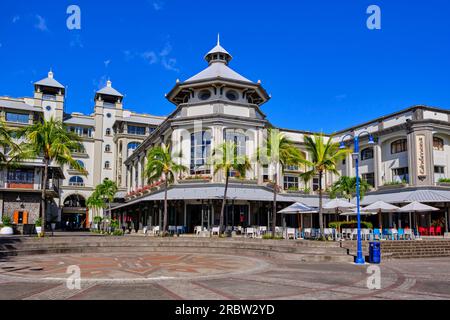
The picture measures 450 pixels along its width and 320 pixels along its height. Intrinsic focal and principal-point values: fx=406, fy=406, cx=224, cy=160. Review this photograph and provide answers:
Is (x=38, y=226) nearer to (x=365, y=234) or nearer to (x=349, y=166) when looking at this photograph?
(x=365, y=234)

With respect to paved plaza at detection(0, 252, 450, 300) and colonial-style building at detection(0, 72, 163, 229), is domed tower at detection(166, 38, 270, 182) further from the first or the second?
colonial-style building at detection(0, 72, 163, 229)

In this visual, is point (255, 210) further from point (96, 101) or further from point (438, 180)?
point (96, 101)

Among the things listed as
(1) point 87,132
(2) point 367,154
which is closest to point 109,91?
(1) point 87,132

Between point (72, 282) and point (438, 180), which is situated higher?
point (438, 180)

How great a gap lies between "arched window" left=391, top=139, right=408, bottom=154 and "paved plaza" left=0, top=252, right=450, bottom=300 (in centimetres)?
2508

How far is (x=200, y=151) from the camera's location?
36.9 meters

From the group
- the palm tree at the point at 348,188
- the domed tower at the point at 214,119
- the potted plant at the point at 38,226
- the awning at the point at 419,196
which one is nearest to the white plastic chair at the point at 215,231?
the domed tower at the point at 214,119

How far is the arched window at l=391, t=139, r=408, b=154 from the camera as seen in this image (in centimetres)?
3984

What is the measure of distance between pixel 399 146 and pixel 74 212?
52.9m

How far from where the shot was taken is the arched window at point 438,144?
128 ft

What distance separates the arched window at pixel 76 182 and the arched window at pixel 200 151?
4018 centimetres
